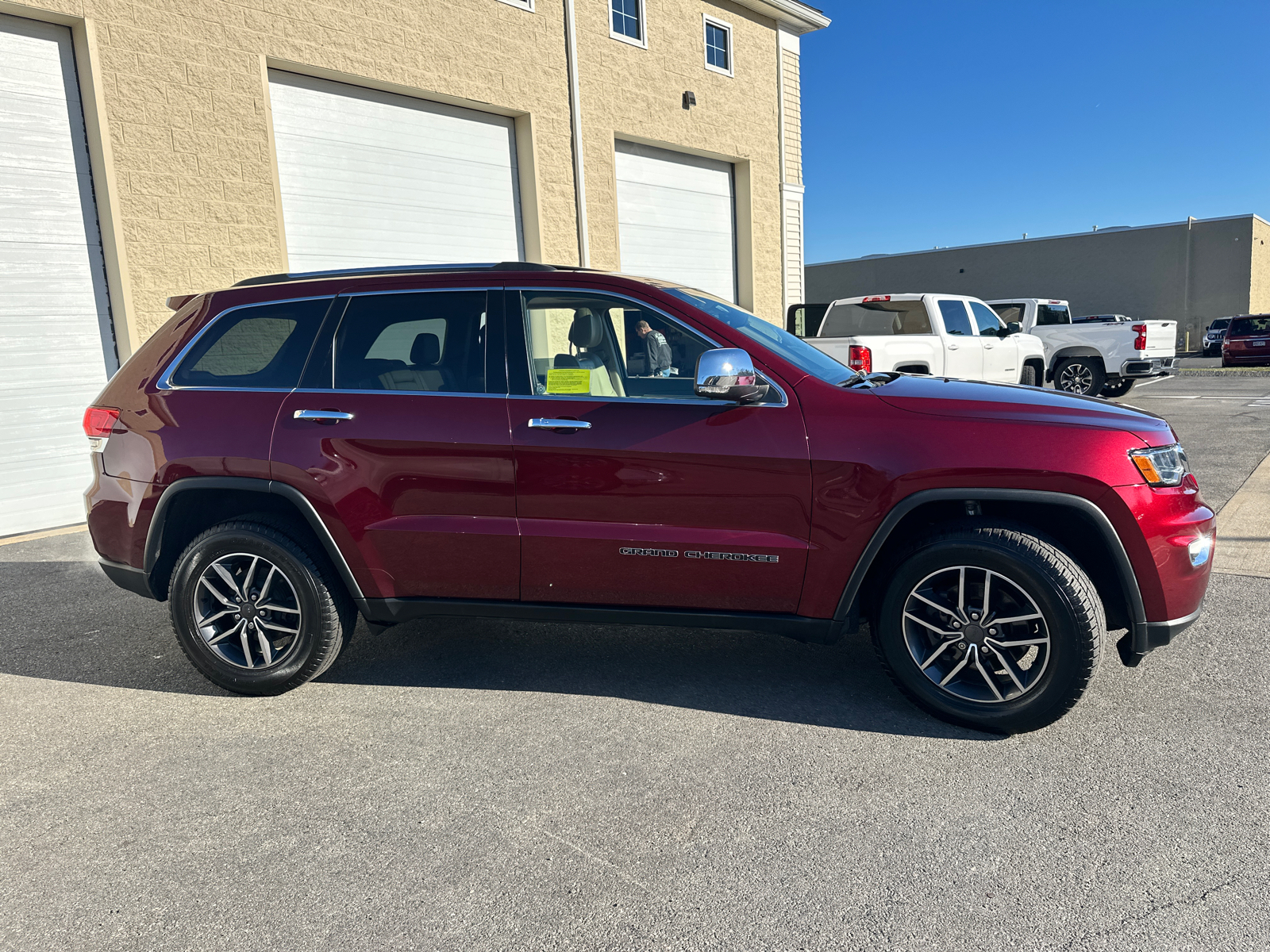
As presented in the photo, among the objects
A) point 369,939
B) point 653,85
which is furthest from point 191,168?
point 369,939

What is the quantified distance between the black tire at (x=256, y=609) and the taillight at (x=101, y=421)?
2.26ft

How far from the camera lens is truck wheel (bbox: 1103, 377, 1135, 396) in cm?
1667

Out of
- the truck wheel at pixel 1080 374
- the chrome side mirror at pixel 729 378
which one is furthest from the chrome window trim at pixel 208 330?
the truck wheel at pixel 1080 374

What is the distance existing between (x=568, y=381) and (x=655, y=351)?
387 mm

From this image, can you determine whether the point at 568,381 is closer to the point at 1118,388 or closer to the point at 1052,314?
the point at 1052,314

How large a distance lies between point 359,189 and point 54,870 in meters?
8.92

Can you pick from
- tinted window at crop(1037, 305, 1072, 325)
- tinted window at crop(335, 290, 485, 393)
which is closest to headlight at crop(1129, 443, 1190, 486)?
tinted window at crop(335, 290, 485, 393)

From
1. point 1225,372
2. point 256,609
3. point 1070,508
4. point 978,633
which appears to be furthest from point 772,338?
point 1225,372

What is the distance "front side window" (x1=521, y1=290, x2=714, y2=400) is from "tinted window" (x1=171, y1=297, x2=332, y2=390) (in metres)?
1.04

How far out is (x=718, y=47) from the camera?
15070mm

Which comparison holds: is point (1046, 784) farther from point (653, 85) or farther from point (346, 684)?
point (653, 85)

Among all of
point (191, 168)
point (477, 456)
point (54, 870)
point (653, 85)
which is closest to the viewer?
point (54, 870)

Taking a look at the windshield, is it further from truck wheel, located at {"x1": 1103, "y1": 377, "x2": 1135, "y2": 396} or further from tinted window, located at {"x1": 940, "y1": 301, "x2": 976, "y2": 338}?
truck wheel, located at {"x1": 1103, "y1": 377, "x2": 1135, "y2": 396}

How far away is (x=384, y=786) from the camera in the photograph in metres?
3.06
